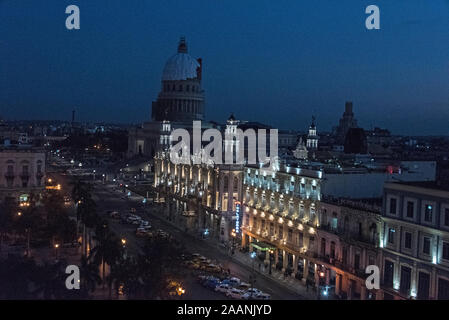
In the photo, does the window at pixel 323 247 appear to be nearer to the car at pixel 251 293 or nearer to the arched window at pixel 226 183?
the car at pixel 251 293

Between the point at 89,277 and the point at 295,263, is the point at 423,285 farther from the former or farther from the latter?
the point at 89,277

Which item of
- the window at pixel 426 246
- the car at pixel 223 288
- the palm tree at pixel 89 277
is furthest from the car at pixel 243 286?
the window at pixel 426 246

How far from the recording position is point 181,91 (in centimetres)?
9906

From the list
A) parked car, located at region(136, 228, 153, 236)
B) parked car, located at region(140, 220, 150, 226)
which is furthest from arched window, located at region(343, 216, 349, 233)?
parked car, located at region(140, 220, 150, 226)

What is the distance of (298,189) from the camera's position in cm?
3762

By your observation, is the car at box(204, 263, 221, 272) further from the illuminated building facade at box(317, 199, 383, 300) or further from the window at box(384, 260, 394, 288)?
the window at box(384, 260, 394, 288)

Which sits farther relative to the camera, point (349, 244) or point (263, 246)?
point (263, 246)

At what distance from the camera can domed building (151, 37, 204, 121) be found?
9875 cm

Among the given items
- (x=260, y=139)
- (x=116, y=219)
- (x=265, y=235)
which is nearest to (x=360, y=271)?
(x=265, y=235)

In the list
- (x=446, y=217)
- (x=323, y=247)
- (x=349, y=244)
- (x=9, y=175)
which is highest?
(x=446, y=217)

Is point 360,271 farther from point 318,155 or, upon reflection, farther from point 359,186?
point 318,155

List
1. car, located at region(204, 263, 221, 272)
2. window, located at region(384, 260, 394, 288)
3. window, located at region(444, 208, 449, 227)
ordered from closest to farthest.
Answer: window, located at region(444, 208, 449, 227) → window, located at region(384, 260, 394, 288) → car, located at region(204, 263, 221, 272)

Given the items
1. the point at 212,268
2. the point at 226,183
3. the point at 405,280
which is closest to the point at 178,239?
the point at 226,183
